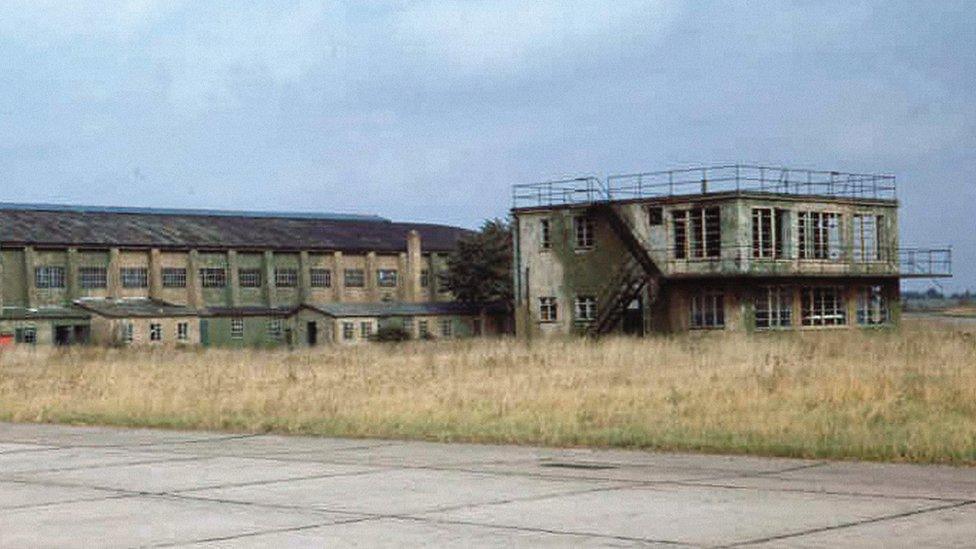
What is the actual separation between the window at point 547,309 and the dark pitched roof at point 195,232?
29812 millimetres

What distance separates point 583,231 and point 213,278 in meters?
32.0

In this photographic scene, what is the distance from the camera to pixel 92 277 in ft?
254

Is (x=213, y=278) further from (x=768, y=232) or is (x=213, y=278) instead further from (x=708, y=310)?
(x=768, y=232)

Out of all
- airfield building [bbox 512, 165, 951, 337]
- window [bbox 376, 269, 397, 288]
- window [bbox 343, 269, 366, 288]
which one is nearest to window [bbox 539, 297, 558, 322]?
airfield building [bbox 512, 165, 951, 337]

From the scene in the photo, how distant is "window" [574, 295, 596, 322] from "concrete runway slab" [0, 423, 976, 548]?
127 feet

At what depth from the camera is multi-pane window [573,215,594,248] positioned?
5784cm

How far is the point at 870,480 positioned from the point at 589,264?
1720 inches

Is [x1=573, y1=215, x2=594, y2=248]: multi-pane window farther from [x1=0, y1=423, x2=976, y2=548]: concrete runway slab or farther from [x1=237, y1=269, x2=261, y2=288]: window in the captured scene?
[x1=0, y1=423, x2=976, y2=548]: concrete runway slab

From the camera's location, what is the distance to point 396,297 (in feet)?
299

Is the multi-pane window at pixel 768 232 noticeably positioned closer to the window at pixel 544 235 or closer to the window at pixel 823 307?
the window at pixel 823 307

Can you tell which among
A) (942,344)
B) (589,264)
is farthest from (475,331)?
(942,344)

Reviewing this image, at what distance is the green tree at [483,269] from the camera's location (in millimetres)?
82312

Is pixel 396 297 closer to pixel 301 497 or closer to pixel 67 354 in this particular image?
pixel 67 354

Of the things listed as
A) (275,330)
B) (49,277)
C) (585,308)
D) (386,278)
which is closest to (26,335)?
(49,277)
